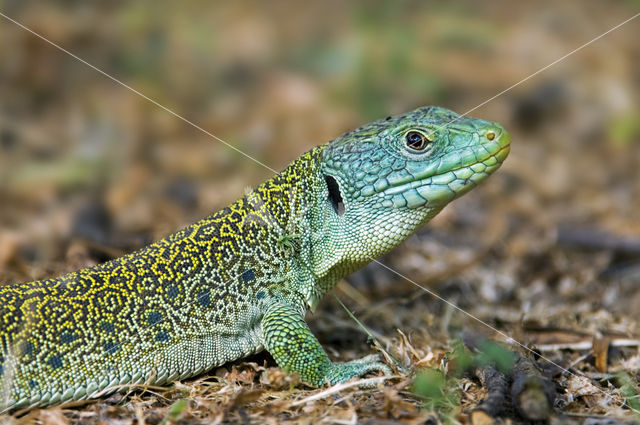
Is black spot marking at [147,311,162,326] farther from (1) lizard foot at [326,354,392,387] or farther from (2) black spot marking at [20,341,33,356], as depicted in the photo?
(1) lizard foot at [326,354,392,387]

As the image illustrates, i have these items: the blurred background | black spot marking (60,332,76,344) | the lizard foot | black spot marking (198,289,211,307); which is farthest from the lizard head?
black spot marking (60,332,76,344)

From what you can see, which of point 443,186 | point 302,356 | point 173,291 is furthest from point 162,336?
point 443,186

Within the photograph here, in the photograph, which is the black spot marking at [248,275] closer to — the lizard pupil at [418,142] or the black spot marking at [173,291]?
the black spot marking at [173,291]

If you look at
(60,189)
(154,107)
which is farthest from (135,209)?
(154,107)

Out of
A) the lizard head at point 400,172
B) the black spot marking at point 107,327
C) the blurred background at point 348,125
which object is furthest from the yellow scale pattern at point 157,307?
the blurred background at point 348,125

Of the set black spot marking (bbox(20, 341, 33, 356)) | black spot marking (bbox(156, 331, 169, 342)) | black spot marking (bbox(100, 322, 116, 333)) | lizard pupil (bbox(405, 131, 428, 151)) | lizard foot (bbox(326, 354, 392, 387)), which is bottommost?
lizard foot (bbox(326, 354, 392, 387))

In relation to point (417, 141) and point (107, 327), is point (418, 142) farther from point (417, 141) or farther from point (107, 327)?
point (107, 327)
